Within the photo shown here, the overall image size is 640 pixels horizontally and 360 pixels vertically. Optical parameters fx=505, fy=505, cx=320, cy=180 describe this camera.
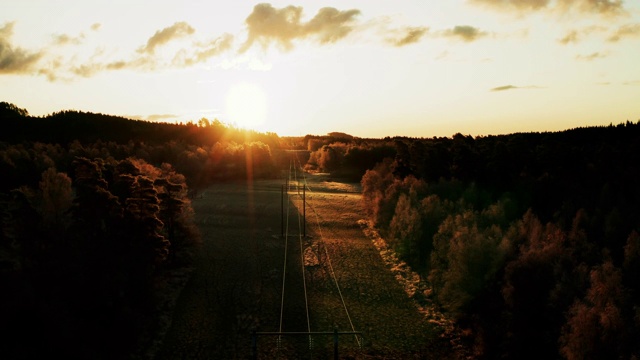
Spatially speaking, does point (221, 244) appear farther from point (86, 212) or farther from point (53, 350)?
point (53, 350)

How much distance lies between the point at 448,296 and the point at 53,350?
1380 centimetres

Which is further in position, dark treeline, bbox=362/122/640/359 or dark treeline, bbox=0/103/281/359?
dark treeline, bbox=0/103/281/359

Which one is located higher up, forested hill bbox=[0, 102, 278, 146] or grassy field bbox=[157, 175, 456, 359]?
forested hill bbox=[0, 102, 278, 146]

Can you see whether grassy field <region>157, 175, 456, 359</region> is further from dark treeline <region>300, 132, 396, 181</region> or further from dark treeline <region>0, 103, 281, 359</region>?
dark treeline <region>300, 132, 396, 181</region>

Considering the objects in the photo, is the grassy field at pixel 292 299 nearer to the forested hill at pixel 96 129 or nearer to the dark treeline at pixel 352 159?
the dark treeline at pixel 352 159

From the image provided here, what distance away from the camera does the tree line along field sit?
49.0 ft

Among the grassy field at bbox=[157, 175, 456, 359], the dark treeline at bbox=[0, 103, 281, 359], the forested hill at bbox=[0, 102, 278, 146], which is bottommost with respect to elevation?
the grassy field at bbox=[157, 175, 456, 359]

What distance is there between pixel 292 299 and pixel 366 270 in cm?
545

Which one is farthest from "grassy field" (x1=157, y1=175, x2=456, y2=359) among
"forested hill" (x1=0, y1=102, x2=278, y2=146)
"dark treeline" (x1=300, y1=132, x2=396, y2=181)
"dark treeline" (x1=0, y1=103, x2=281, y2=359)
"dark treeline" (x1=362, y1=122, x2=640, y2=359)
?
"forested hill" (x1=0, y1=102, x2=278, y2=146)

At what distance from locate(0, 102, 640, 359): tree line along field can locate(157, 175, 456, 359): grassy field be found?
0.09 m

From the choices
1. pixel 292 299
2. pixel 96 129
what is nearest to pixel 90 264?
pixel 292 299

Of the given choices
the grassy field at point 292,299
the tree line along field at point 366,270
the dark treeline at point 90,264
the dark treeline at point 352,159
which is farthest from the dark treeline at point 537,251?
the dark treeline at point 352,159

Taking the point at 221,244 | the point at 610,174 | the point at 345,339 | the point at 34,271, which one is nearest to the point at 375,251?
the point at 221,244

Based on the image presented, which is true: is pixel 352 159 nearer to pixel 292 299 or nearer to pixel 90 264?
pixel 292 299
